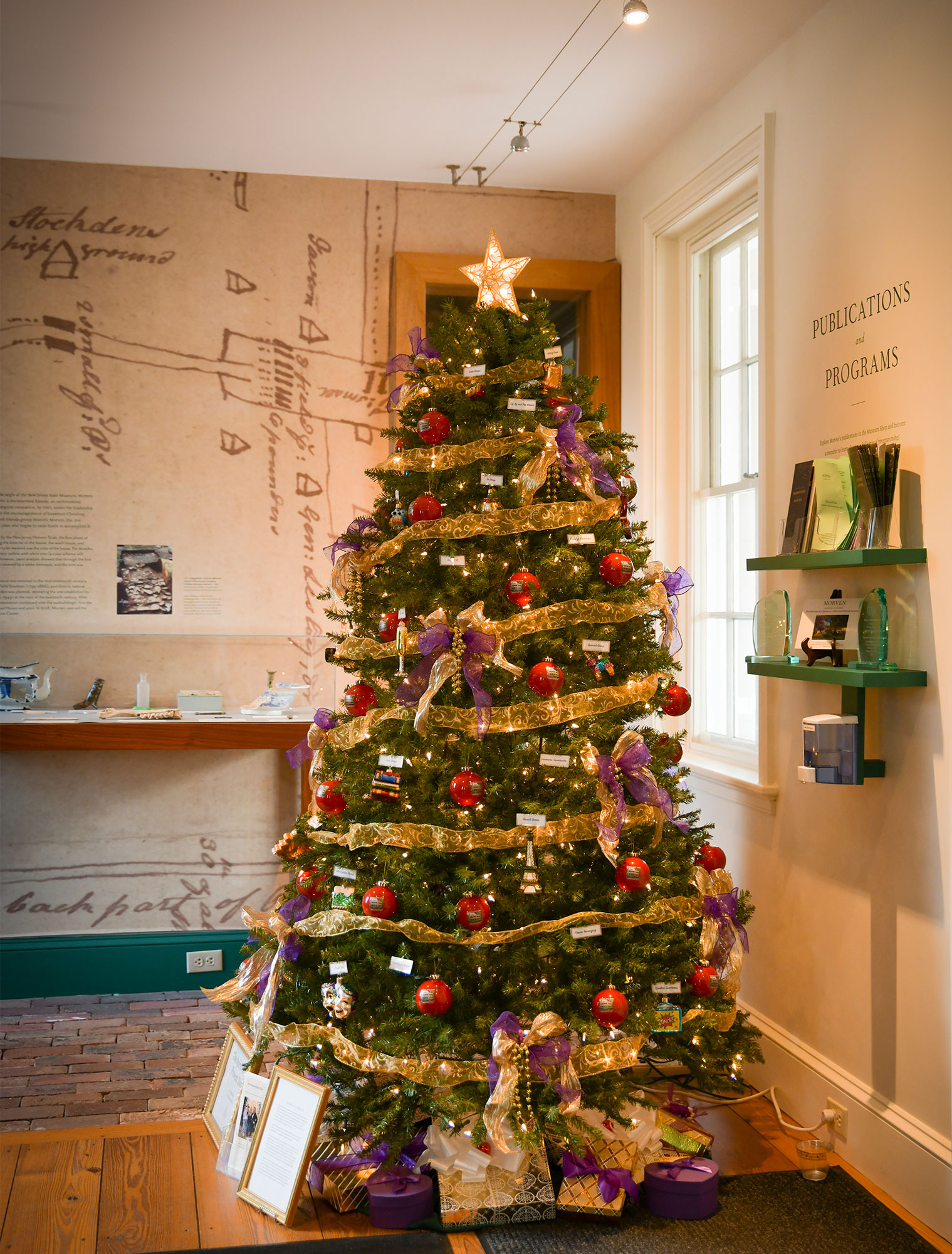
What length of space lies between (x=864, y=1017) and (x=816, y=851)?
427 mm

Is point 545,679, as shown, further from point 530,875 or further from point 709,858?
point 709,858

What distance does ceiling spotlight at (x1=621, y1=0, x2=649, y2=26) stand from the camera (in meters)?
2.57

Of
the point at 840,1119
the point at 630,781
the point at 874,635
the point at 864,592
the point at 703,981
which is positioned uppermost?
the point at 864,592

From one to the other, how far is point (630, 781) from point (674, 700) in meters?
0.25

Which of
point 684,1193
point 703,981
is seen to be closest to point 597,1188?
point 684,1193

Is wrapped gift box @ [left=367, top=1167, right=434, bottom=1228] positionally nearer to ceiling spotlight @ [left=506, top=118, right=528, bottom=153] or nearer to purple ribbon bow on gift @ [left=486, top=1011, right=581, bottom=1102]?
purple ribbon bow on gift @ [left=486, top=1011, right=581, bottom=1102]

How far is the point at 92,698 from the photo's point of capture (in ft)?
12.5

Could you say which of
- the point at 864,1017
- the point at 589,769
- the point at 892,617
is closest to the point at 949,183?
the point at 892,617

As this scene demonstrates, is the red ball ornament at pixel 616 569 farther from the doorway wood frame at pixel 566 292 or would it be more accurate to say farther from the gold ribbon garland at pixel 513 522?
the doorway wood frame at pixel 566 292

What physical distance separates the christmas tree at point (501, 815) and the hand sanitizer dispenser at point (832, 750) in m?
0.31

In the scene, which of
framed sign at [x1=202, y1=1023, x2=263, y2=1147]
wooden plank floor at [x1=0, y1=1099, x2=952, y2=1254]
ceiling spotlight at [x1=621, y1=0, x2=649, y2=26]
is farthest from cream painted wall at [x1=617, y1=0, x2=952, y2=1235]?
framed sign at [x1=202, y1=1023, x2=263, y2=1147]

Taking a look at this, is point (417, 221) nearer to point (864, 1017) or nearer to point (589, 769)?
point (589, 769)

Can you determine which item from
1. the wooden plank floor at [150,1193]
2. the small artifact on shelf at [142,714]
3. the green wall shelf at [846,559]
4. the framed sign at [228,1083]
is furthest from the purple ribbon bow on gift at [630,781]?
the small artifact on shelf at [142,714]

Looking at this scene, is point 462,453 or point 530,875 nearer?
point 530,875
